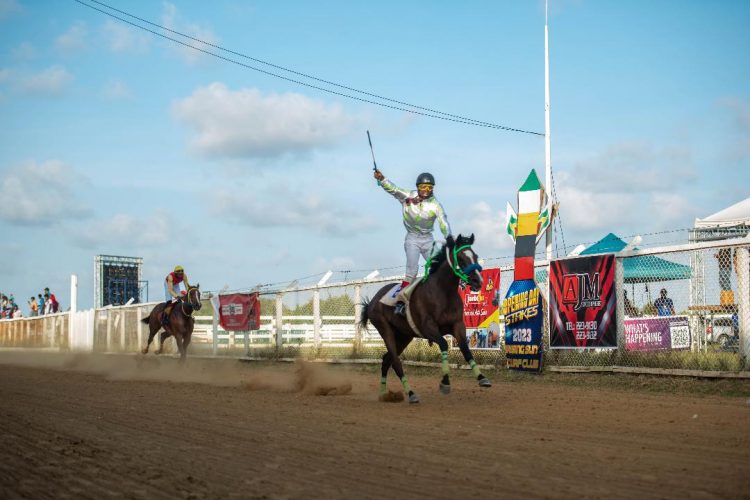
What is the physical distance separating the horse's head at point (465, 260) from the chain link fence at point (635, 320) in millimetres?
4445

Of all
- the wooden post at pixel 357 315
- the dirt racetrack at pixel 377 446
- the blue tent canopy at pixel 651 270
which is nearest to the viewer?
the dirt racetrack at pixel 377 446

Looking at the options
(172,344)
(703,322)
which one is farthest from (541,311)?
(172,344)

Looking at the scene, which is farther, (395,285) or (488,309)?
(488,309)

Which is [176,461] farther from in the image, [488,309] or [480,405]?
[488,309]

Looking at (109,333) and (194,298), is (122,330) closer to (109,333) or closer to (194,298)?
(109,333)

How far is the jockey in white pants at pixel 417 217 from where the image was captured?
11.8 metres

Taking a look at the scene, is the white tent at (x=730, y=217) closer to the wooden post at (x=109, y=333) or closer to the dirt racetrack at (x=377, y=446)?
the dirt racetrack at (x=377, y=446)

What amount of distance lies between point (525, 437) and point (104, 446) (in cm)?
406

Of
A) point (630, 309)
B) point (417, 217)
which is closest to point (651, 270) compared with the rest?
point (630, 309)

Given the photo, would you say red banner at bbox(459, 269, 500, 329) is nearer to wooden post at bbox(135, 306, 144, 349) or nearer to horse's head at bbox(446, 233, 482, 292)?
horse's head at bbox(446, 233, 482, 292)

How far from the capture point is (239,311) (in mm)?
27469

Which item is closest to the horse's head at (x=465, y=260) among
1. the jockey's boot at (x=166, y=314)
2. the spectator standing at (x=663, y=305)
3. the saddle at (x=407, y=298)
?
the saddle at (x=407, y=298)

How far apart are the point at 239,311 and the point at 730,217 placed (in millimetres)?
16589

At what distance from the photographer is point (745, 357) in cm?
1241
